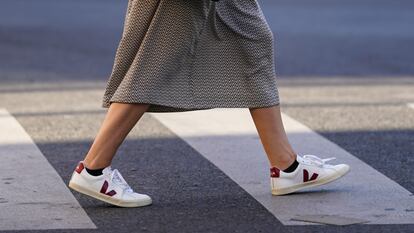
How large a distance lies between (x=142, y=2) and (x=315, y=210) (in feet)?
3.92

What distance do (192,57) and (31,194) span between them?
103 cm

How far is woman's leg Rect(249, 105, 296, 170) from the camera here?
18.6ft

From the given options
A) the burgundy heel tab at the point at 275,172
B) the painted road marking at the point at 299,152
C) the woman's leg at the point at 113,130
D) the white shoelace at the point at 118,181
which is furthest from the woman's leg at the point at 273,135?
the white shoelace at the point at 118,181

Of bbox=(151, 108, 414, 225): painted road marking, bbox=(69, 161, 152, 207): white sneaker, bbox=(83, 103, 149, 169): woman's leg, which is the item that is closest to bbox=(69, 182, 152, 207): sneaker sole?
bbox=(69, 161, 152, 207): white sneaker

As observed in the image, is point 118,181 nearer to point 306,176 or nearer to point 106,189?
point 106,189

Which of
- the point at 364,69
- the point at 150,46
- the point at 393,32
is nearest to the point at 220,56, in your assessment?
the point at 150,46

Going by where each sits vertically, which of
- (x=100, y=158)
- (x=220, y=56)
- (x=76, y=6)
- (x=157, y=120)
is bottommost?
(x=76, y=6)

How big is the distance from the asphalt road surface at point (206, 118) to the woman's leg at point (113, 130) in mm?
214

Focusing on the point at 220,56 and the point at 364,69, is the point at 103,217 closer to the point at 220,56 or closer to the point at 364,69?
the point at 220,56

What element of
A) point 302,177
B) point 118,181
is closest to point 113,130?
point 118,181

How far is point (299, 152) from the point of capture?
23.0 ft

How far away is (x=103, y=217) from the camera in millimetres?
5258

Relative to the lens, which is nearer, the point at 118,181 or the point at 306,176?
the point at 118,181

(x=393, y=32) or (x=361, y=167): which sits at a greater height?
(x=361, y=167)
